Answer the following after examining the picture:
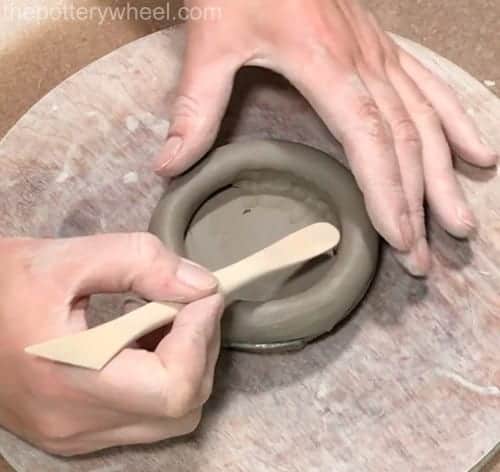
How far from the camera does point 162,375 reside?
22.6 inches

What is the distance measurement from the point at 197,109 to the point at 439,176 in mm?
206

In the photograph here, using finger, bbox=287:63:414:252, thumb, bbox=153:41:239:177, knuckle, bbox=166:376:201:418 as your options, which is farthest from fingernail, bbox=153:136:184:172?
knuckle, bbox=166:376:201:418

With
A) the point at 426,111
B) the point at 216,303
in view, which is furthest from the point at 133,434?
the point at 426,111

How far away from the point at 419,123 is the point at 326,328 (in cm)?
19

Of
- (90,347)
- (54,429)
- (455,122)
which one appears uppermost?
(455,122)

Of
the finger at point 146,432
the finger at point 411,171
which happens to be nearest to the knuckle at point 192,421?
the finger at point 146,432

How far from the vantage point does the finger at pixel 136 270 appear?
0.60 meters

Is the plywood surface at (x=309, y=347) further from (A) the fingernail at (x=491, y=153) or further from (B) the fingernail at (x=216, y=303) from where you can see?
(B) the fingernail at (x=216, y=303)

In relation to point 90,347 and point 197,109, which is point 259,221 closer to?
point 197,109

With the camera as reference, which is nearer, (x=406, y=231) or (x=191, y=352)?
(x=191, y=352)

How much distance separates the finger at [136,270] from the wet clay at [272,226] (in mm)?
92

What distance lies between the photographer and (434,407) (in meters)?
0.69

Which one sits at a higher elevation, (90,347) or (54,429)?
(90,347)

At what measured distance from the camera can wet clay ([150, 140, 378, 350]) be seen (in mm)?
691
